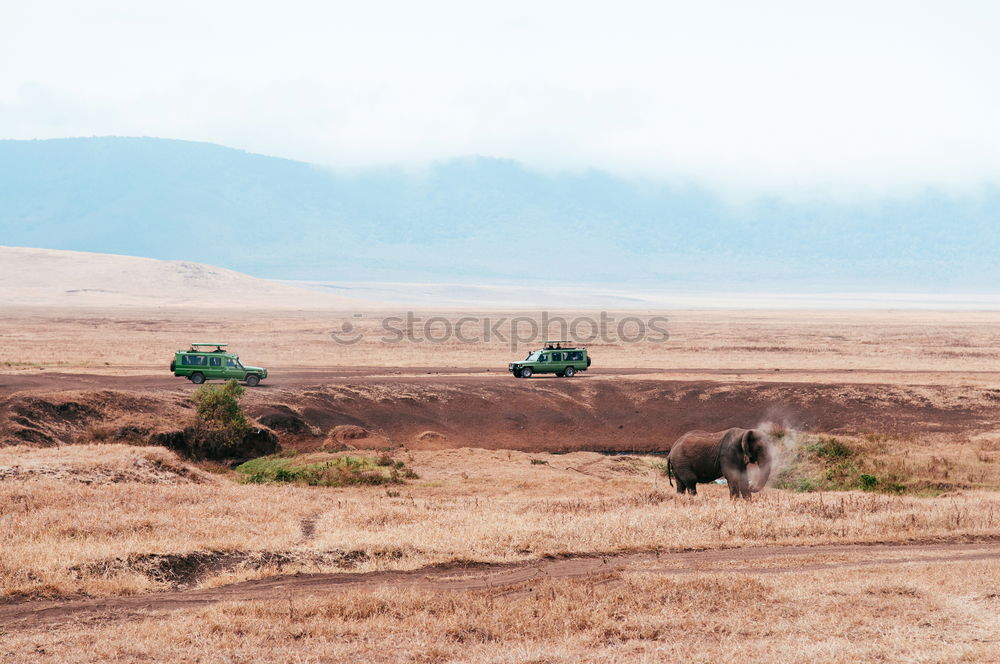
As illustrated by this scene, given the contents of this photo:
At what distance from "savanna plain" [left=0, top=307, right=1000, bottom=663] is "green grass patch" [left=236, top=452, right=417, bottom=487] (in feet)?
0.36

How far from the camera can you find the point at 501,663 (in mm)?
12438

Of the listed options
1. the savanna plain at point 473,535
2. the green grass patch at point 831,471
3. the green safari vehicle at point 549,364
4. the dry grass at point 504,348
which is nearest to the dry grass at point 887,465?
the green grass patch at point 831,471

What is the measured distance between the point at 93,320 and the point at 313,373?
7953 cm

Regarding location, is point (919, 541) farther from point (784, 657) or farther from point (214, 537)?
point (214, 537)

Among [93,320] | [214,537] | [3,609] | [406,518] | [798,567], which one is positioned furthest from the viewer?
[93,320]

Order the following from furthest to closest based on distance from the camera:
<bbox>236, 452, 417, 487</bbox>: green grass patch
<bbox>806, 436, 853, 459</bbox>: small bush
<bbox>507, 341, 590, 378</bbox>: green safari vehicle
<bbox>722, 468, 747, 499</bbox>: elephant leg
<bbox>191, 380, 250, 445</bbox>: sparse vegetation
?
1. <bbox>507, 341, 590, 378</bbox>: green safari vehicle
2. <bbox>191, 380, 250, 445</bbox>: sparse vegetation
3. <bbox>806, 436, 853, 459</bbox>: small bush
4. <bbox>236, 452, 417, 487</bbox>: green grass patch
5. <bbox>722, 468, 747, 499</bbox>: elephant leg

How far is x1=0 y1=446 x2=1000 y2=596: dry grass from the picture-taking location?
16.9 m

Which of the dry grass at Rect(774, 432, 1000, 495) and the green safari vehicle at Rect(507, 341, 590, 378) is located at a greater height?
the green safari vehicle at Rect(507, 341, 590, 378)

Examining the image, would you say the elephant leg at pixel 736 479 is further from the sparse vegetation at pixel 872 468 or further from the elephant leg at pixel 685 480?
the sparse vegetation at pixel 872 468

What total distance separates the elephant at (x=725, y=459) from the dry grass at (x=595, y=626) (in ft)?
27.9

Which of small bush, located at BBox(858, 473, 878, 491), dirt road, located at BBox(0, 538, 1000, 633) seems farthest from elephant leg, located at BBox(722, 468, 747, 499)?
dirt road, located at BBox(0, 538, 1000, 633)

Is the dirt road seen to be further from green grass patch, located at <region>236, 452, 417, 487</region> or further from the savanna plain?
green grass patch, located at <region>236, 452, 417, 487</region>

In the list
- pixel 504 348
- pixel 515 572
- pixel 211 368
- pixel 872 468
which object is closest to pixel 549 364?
pixel 211 368

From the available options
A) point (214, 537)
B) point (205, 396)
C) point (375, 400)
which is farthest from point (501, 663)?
point (375, 400)
